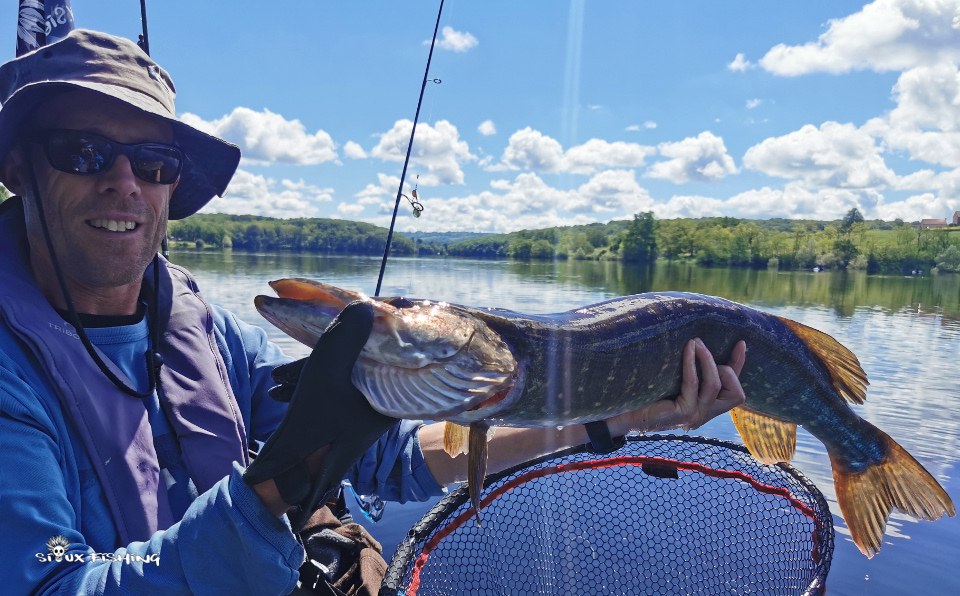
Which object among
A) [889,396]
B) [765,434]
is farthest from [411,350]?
[889,396]

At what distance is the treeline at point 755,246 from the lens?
195 ft

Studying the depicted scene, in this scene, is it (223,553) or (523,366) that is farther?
(523,366)

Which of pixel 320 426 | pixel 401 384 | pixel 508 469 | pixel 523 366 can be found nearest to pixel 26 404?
pixel 320 426

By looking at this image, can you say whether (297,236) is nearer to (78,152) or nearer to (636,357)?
(78,152)

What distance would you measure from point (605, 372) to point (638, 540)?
157cm

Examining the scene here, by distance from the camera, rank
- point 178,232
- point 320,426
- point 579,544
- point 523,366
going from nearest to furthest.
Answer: point 320,426 < point 523,366 < point 579,544 < point 178,232

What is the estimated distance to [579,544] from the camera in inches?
128

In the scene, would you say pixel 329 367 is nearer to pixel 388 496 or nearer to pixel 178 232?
pixel 388 496

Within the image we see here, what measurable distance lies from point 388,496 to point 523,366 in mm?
1125

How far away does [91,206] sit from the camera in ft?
6.84

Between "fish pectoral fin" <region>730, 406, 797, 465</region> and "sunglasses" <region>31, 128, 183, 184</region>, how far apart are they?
2.81 m
